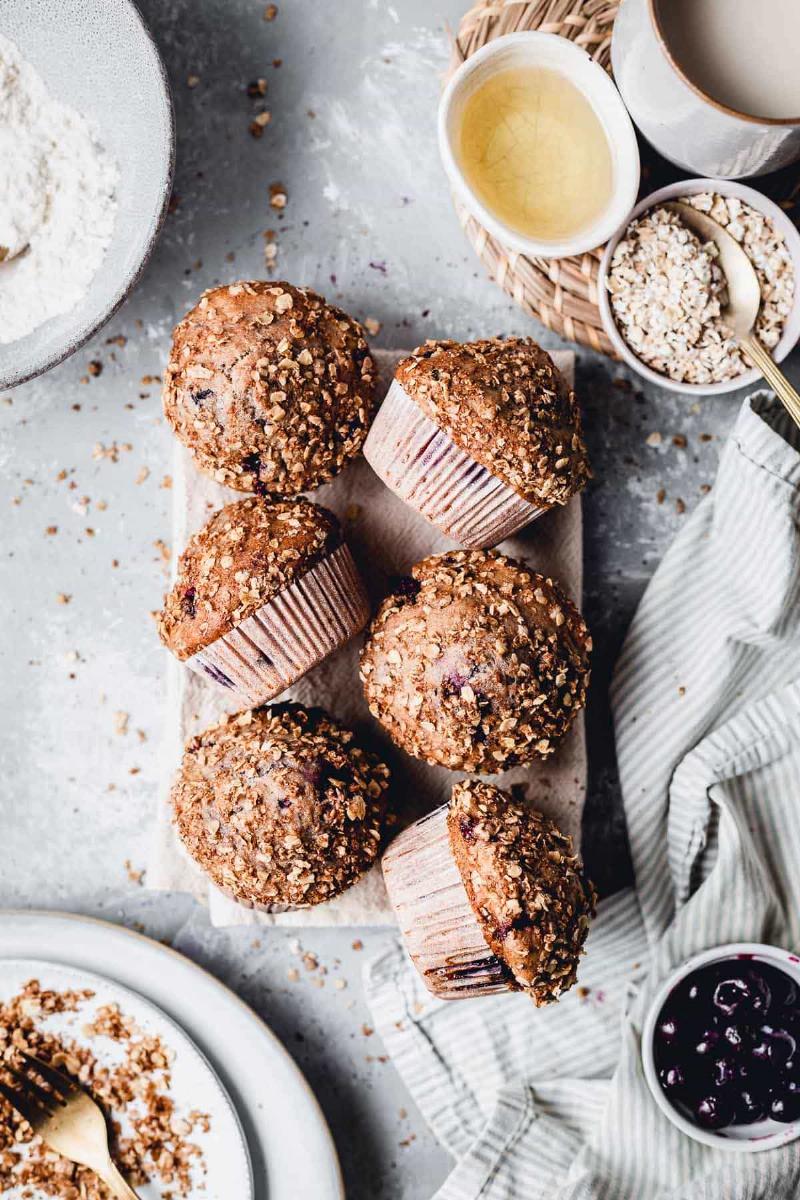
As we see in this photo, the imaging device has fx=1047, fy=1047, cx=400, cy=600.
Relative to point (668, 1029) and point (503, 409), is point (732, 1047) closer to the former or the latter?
point (668, 1029)

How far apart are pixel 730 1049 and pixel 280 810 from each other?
0.88m

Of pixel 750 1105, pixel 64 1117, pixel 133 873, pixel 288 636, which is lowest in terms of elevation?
pixel 750 1105

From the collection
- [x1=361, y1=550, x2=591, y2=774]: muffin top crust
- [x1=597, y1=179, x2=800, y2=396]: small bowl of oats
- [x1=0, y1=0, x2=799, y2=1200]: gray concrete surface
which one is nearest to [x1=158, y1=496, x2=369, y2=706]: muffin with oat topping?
[x1=361, y1=550, x2=591, y2=774]: muffin top crust

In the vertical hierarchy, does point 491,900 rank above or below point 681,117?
below

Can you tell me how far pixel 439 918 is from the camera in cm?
167

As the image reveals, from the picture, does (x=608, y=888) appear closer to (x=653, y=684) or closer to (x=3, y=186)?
(x=653, y=684)

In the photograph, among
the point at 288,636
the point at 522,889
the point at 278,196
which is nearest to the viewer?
the point at 522,889

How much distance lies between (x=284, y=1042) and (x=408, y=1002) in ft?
0.92

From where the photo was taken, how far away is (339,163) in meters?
2.07

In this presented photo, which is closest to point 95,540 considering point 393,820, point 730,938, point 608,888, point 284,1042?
point 393,820

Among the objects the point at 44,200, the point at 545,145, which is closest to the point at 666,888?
the point at 545,145

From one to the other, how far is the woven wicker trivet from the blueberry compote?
1169 mm

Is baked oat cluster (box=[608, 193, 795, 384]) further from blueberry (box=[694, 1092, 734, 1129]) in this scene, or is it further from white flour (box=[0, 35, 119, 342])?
blueberry (box=[694, 1092, 734, 1129])

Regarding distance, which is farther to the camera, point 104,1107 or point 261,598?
point 104,1107
